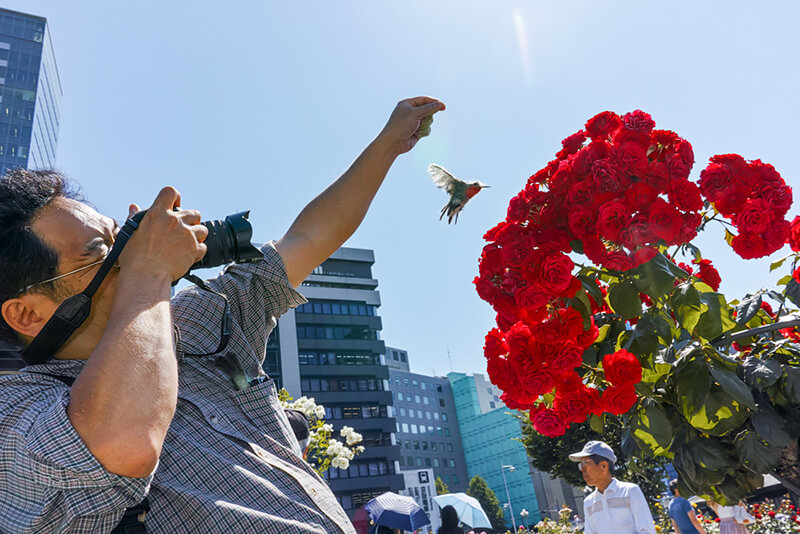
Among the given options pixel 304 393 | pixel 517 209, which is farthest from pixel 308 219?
pixel 304 393

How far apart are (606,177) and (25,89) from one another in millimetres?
83436

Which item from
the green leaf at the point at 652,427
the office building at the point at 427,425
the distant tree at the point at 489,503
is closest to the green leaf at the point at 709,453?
the green leaf at the point at 652,427

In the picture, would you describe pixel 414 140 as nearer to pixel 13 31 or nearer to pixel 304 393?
pixel 304 393

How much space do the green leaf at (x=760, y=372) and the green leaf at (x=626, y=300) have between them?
38 cm

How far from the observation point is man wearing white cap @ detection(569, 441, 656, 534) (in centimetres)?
491

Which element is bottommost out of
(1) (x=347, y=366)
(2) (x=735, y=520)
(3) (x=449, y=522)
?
(2) (x=735, y=520)

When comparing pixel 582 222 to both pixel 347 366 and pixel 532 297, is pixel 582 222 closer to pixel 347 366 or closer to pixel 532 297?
pixel 532 297

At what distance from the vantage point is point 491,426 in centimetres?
8438

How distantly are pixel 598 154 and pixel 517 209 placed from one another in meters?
0.37

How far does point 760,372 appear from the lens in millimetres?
1668

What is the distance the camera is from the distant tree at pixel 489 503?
6562 cm

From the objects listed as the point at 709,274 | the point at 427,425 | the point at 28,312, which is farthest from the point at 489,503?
the point at 28,312

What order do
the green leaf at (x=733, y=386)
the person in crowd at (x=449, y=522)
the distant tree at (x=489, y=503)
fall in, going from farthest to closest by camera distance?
the distant tree at (x=489, y=503)
the person in crowd at (x=449, y=522)
the green leaf at (x=733, y=386)

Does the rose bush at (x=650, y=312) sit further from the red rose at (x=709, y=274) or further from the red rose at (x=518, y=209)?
the red rose at (x=709, y=274)
